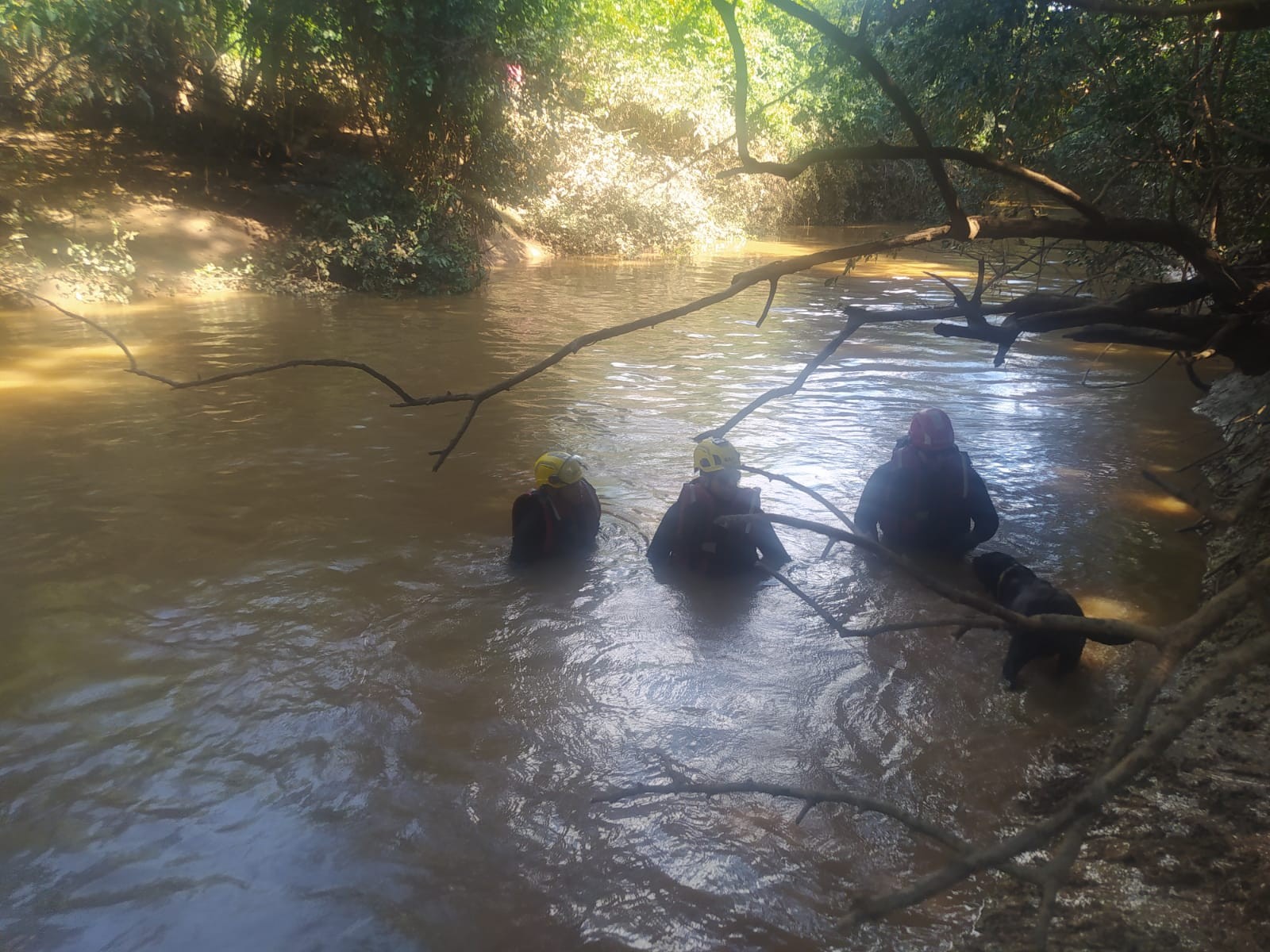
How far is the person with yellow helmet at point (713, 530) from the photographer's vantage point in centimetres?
536

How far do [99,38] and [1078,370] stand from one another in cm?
1534

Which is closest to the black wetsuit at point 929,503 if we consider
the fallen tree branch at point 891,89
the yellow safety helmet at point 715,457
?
the yellow safety helmet at point 715,457

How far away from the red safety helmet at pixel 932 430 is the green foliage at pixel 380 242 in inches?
475

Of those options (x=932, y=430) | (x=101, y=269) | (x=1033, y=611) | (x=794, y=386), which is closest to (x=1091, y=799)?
(x=794, y=386)

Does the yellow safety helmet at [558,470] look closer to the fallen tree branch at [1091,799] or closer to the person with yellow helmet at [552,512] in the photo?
the person with yellow helmet at [552,512]

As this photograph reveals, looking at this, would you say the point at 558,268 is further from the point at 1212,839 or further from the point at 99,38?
the point at 1212,839

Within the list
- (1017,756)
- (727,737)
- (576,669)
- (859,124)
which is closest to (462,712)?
(576,669)

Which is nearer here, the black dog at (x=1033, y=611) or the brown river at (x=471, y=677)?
the brown river at (x=471, y=677)

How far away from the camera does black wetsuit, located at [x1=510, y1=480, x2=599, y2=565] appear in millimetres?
5680

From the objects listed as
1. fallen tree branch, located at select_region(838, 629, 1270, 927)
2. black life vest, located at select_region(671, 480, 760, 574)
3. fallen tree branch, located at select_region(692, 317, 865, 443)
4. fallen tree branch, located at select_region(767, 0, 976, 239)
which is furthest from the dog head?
fallen tree branch, located at select_region(838, 629, 1270, 927)

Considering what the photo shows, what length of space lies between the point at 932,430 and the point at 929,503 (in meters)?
0.47

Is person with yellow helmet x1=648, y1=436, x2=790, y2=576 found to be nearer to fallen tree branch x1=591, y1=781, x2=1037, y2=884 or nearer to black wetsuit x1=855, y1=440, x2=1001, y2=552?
black wetsuit x1=855, y1=440, x2=1001, y2=552

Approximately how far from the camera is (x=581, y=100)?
61.8ft

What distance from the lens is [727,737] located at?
413 cm
